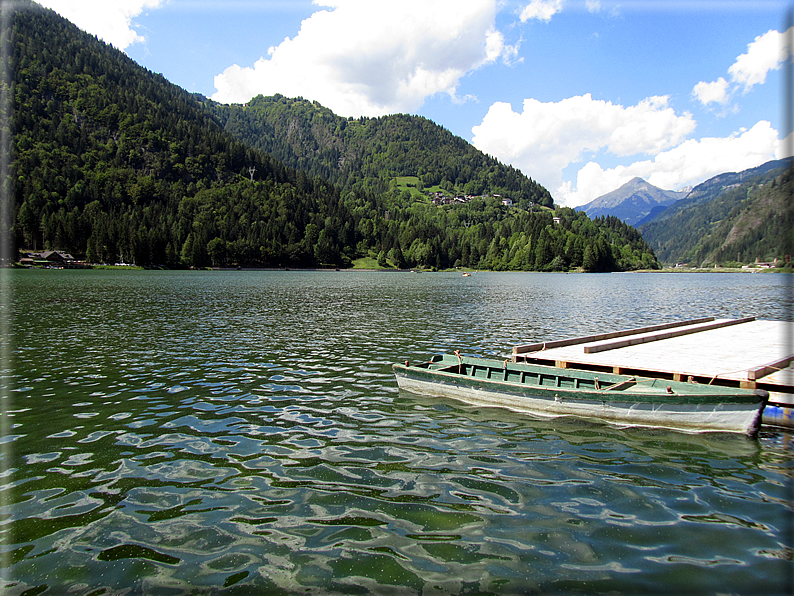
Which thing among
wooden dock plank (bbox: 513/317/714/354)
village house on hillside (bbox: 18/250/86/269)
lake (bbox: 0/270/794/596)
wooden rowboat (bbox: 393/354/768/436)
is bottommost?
lake (bbox: 0/270/794/596)

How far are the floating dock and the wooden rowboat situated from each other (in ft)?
6.64

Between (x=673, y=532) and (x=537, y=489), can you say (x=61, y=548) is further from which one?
(x=673, y=532)

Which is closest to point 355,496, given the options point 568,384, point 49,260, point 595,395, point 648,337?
point 595,395

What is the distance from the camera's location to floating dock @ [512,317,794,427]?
1648 centimetres

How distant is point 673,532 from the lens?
9.55 metres

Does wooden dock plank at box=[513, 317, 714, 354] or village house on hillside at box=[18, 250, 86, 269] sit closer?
wooden dock plank at box=[513, 317, 714, 354]

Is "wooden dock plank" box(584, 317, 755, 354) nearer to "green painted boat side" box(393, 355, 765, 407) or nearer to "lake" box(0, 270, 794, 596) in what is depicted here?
"green painted boat side" box(393, 355, 765, 407)

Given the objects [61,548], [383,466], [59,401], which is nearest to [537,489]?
[383,466]

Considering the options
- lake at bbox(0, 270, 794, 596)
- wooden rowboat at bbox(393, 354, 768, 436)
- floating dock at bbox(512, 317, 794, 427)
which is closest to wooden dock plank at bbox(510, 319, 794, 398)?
floating dock at bbox(512, 317, 794, 427)

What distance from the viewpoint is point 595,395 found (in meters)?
16.2

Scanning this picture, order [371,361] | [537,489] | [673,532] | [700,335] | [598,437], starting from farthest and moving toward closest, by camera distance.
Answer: [700,335]
[371,361]
[598,437]
[537,489]
[673,532]

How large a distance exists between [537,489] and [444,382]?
27.0 ft

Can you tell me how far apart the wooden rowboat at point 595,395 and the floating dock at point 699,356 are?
6.64 feet

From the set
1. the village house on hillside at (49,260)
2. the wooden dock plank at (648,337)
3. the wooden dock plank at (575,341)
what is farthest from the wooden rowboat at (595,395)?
the village house on hillside at (49,260)
